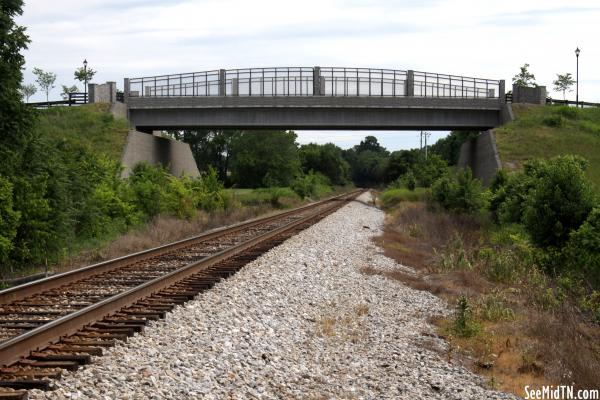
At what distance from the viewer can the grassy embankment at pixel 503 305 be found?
26.2 feet

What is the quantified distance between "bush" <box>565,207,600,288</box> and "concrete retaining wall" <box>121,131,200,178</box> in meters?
31.7

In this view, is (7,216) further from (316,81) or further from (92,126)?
(316,81)

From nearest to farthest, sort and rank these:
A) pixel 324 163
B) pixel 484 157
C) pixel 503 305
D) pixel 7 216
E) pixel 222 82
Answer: pixel 503 305 < pixel 7 216 < pixel 222 82 < pixel 484 157 < pixel 324 163

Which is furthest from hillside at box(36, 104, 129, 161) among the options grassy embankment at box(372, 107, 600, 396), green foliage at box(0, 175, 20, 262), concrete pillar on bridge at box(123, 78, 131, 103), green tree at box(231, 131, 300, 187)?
green foliage at box(0, 175, 20, 262)

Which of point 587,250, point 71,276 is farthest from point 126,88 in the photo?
point 587,250

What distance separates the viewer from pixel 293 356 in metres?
7.68

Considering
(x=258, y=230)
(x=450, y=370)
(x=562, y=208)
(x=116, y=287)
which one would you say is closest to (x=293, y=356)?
(x=450, y=370)

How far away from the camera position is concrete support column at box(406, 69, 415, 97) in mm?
51062

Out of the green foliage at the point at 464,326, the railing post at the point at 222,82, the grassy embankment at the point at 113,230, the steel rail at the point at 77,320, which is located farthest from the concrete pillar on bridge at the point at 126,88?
the green foliage at the point at 464,326

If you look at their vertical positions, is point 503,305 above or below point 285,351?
below

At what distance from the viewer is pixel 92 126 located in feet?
165

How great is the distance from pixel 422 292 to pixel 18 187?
8.88 meters

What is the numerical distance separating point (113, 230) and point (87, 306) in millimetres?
13049

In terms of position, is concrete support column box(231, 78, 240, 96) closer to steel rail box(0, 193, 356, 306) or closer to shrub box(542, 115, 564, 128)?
shrub box(542, 115, 564, 128)
